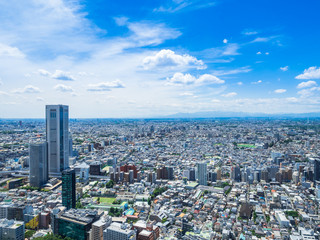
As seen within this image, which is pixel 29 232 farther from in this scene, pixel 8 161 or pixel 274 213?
pixel 8 161

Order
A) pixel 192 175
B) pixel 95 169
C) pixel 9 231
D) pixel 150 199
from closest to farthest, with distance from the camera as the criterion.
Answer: pixel 9 231 < pixel 150 199 < pixel 192 175 < pixel 95 169

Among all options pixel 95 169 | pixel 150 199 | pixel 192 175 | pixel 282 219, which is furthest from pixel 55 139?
pixel 282 219

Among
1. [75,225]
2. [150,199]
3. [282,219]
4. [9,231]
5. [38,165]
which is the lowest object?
[150,199]

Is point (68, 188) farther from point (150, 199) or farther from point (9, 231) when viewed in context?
point (150, 199)

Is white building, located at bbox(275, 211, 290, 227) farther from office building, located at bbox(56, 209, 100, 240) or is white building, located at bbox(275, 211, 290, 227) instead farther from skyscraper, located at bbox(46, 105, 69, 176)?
skyscraper, located at bbox(46, 105, 69, 176)

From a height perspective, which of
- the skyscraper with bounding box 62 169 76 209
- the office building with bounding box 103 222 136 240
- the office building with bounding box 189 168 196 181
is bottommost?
the office building with bounding box 189 168 196 181

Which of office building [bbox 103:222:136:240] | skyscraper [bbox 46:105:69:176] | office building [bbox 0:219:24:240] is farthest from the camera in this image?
skyscraper [bbox 46:105:69:176]

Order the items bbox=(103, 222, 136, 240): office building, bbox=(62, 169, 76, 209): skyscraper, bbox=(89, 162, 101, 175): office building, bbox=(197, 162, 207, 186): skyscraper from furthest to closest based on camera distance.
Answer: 1. bbox=(89, 162, 101, 175): office building
2. bbox=(197, 162, 207, 186): skyscraper
3. bbox=(62, 169, 76, 209): skyscraper
4. bbox=(103, 222, 136, 240): office building

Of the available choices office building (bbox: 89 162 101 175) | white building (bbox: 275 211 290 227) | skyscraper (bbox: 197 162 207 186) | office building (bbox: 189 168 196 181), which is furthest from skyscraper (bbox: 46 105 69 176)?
white building (bbox: 275 211 290 227)
